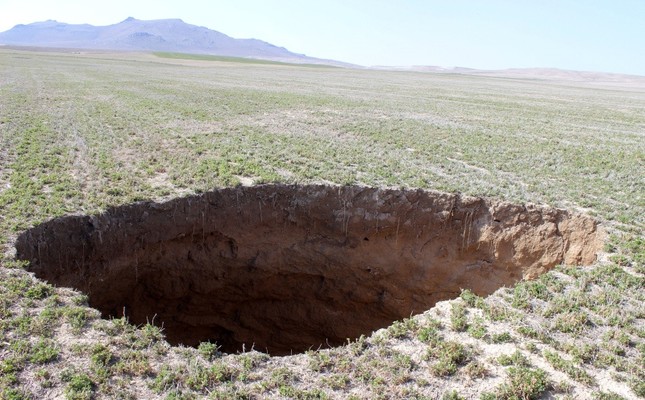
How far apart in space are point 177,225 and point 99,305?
7.63 feet

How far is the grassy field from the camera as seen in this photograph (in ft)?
18.0

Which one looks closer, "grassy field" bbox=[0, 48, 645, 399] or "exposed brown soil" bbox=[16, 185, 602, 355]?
"grassy field" bbox=[0, 48, 645, 399]

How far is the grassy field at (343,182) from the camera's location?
5500 mm

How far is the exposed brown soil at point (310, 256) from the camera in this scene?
1077 cm

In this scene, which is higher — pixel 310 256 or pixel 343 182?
pixel 343 182

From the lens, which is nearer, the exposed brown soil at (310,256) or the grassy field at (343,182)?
the grassy field at (343,182)

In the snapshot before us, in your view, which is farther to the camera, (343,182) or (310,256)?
(343,182)

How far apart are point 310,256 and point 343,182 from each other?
209 cm

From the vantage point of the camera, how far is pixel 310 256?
12.3m

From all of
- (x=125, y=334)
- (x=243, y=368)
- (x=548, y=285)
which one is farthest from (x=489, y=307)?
(x=125, y=334)

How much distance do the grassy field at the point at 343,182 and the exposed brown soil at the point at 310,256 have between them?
638 mm

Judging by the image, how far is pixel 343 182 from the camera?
1257 cm

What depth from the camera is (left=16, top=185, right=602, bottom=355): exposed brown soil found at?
35.3 ft

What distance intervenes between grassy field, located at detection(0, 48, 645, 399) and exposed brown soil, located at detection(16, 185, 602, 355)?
25.1 inches
